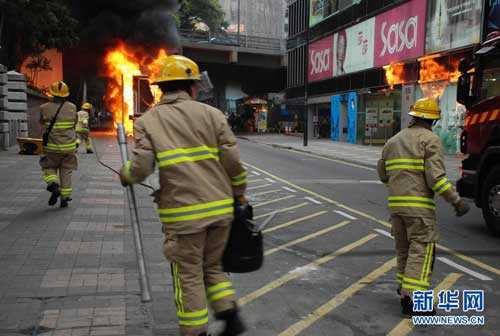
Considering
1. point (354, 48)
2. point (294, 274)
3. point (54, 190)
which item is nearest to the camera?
point (294, 274)

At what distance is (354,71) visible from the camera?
29.9 metres

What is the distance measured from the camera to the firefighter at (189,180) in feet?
10.3

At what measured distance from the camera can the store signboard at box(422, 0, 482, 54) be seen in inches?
751

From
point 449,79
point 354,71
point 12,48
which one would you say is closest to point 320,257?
point 449,79

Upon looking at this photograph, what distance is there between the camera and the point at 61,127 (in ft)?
26.4

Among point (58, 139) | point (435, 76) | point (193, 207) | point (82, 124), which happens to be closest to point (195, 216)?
point (193, 207)

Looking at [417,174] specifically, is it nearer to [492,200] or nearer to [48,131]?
[492,200]

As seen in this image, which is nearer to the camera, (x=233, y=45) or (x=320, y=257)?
(x=320, y=257)

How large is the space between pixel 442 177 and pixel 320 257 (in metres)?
2.14

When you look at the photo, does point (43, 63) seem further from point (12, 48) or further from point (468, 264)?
point (468, 264)

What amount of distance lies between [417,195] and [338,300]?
1.12 metres

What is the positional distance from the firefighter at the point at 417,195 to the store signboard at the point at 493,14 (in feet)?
51.4

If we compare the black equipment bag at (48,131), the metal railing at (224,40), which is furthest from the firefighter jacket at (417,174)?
the metal railing at (224,40)

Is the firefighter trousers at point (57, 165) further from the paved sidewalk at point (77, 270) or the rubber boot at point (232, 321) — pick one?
the rubber boot at point (232, 321)
